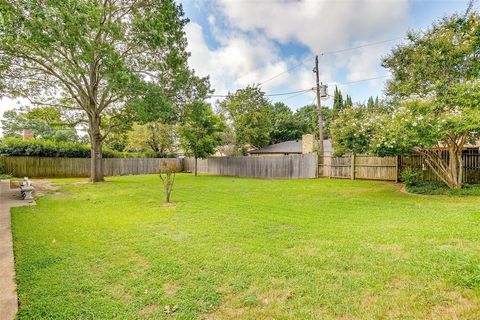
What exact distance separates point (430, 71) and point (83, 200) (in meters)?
13.2

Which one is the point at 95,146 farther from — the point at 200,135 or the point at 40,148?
the point at 200,135

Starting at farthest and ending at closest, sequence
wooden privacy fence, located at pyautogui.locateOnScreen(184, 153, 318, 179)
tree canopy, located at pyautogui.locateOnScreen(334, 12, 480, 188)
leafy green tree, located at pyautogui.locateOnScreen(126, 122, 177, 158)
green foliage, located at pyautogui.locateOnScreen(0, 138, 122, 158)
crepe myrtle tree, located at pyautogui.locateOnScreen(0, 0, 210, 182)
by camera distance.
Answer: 1. leafy green tree, located at pyautogui.locateOnScreen(126, 122, 177, 158)
2. green foliage, located at pyautogui.locateOnScreen(0, 138, 122, 158)
3. wooden privacy fence, located at pyautogui.locateOnScreen(184, 153, 318, 179)
4. crepe myrtle tree, located at pyautogui.locateOnScreen(0, 0, 210, 182)
5. tree canopy, located at pyautogui.locateOnScreen(334, 12, 480, 188)

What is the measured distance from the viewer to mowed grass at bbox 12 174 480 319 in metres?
2.32

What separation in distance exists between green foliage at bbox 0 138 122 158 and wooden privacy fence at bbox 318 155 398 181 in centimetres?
1652

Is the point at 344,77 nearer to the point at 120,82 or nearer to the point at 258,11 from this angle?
the point at 258,11

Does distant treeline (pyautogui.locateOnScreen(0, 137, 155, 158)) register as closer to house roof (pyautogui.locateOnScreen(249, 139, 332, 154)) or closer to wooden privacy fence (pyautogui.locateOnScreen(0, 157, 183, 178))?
wooden privacy fence (pyautogui.locateOnScreen(0, 157, 183, 178))

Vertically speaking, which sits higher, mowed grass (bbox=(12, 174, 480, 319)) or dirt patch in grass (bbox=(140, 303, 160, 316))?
mowed grass (bbox=(12, 174, 480, 319))

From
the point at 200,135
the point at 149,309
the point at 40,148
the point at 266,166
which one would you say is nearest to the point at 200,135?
the point at 200,135

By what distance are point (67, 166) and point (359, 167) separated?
18.7 m

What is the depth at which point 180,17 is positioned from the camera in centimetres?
1214

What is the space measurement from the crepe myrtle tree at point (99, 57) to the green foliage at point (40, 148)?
369 cm

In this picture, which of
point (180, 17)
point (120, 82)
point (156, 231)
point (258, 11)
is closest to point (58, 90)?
point (120, 82)

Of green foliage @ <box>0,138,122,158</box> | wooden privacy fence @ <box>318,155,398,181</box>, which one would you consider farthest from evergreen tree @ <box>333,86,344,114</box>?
green foliage @ <box>0,138,122,158</box>

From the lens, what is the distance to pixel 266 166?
16.9 m
